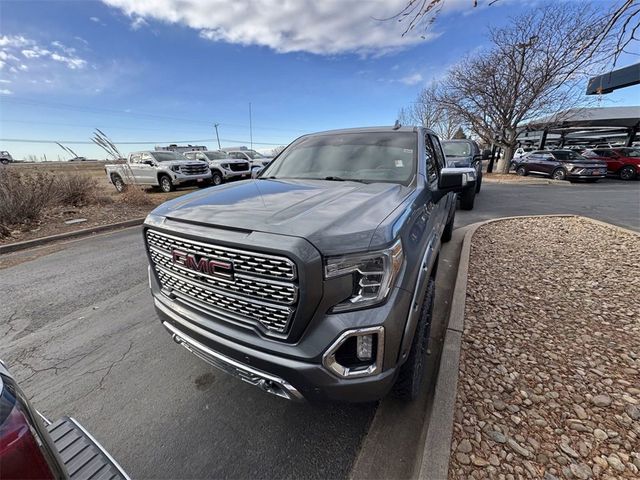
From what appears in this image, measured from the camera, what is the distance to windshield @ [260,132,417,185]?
2682 mm

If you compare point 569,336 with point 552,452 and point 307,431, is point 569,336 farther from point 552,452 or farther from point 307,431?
point 307,431

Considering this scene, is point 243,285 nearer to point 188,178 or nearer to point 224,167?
point 188,178

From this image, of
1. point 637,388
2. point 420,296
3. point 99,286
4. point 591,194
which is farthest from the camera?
point 591,194

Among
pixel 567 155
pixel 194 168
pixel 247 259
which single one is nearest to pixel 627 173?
pixel 567 155

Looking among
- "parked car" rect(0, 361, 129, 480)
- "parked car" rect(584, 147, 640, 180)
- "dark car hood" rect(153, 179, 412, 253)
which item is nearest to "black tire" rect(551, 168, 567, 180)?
"parked car" rect(584, 147, 640, 180)

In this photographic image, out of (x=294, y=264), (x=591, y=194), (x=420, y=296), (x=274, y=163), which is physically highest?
(x=274, y=163)

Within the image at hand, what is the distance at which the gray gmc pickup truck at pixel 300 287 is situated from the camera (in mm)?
1401

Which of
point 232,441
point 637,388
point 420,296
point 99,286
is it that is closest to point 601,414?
point 637,388

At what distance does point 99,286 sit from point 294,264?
4.00 meters

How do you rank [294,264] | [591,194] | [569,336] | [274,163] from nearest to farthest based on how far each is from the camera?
[294,264], [569,336], [274,163], [591,194]

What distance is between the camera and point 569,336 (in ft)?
8.50

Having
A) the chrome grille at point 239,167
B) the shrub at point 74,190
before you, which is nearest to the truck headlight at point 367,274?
the shrub at point 74,190

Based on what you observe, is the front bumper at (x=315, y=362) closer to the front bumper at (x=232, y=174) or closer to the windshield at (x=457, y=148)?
the windshield at (x=457, y=148)

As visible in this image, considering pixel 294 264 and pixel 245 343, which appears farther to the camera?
pixel 245 343
